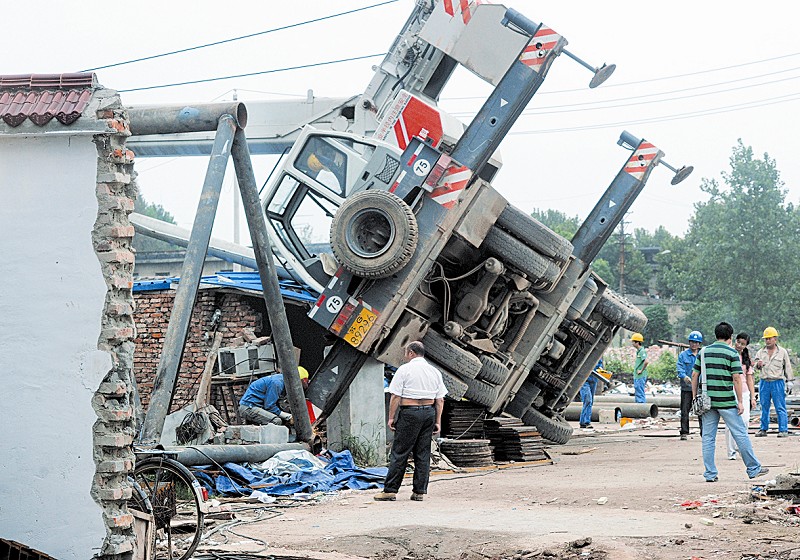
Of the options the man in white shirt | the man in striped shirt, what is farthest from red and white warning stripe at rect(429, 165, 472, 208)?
the man in striped shirt

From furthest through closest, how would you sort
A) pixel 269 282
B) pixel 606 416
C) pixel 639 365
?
pixel 606 416
pixel 639 365
pixel 269 282

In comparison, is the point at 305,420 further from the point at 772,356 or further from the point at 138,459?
the point at 772,356

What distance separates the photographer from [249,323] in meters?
15.9

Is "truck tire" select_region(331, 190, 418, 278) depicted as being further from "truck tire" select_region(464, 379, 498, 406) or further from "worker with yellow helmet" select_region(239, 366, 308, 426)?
"truck tire" select_region(464, 379, 498, 406)

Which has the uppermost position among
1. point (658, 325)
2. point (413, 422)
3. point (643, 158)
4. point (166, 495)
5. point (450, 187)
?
point (658, 325)

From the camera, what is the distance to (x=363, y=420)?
1425cm

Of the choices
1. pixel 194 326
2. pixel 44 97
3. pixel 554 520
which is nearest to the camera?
pixel 44 97

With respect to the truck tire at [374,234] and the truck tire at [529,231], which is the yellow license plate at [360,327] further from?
the truck tire at [529,231]

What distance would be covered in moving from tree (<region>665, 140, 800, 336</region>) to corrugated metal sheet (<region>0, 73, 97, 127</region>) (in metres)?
54.1

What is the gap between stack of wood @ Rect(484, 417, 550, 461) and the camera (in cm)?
1577

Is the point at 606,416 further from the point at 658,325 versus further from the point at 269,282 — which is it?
the point at 658,325

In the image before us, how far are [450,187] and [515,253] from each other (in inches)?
52.6

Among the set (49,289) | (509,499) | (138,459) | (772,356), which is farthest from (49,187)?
(772,356)

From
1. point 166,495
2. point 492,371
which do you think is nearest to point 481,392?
point 492,371
